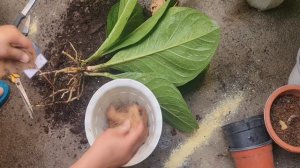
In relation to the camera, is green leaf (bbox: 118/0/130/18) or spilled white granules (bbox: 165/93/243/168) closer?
green leaf (bbox: 118/0/130/18)

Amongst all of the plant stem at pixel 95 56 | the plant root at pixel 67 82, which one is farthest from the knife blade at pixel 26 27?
the plant stem at pixel 95 56

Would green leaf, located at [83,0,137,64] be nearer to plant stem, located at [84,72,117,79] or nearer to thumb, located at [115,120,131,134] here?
plant stem, located at [84,72,117,79]

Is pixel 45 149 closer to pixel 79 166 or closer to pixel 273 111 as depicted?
pixel 79 166

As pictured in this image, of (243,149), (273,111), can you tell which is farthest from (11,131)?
(273,111)

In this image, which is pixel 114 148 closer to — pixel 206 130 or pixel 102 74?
pixel 102 74

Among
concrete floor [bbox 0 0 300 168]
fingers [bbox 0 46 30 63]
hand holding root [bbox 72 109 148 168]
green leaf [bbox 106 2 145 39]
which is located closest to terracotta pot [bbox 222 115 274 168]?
concrete floor [bbox 0 0 300 168]

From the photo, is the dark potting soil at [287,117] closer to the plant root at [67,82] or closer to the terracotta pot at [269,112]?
the terracotta pot at [269,112]
